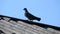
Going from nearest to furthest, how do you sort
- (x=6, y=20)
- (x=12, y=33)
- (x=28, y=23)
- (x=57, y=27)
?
(x=57, y=27) → (x=12, y=33) → (x=28, y=23) → (x=6, y=20)

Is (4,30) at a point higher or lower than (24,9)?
lower

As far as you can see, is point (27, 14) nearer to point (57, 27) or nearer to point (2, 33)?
point (2, 33)

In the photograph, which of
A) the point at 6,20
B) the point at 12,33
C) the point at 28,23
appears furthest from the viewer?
the point at 6,20

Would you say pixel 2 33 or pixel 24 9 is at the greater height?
pixel 24 9

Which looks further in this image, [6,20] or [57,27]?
[6,20]

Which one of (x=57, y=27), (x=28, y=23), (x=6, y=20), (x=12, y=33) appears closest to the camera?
(x=57, y=27)

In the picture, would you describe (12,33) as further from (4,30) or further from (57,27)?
(57,27)

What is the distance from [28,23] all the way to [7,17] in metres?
1.39

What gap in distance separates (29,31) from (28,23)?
2.18 ft

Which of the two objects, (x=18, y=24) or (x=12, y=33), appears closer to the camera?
(x=12, y=33)

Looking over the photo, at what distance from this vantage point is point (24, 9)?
32.0 feet

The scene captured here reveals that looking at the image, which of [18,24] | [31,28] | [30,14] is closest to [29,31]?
[31,28]

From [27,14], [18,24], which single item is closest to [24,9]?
[27,14]

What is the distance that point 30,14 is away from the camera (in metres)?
9.29
